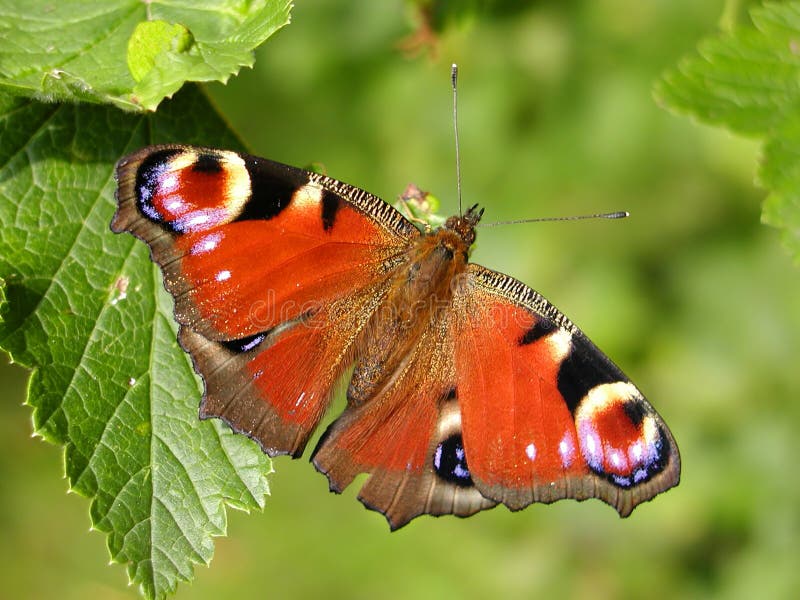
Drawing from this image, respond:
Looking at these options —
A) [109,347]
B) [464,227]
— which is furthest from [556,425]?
[109,347]

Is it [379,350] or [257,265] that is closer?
[257,265]

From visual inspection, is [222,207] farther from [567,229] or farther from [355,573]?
[355,573]

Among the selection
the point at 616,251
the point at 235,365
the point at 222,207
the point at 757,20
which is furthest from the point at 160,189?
the point at 616,251

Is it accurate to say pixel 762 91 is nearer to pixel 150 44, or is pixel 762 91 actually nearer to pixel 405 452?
pixel 405 452

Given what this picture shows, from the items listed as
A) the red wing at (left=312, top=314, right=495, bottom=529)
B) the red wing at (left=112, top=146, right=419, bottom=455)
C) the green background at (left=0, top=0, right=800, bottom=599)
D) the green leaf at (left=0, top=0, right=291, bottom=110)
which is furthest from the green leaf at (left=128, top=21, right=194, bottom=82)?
the green background at (left=0, top=0, right=800, bottom=599)

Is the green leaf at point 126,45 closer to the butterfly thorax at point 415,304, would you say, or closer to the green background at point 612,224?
the butterfly thorax at point 415,304

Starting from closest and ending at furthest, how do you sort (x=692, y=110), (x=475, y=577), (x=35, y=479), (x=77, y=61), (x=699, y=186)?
1. (x=692, y=110)
2. (x=77, y=61)
3. (x=699, y=186)
4. (x=475, y=577)
5. (x=35, y=479)

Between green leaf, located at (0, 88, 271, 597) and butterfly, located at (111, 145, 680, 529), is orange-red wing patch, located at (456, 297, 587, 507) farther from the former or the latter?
green leaf, located at (0, 88, 271, 597)
